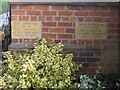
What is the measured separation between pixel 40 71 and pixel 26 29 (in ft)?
2.80

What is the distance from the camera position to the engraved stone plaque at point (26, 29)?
13.2 ft

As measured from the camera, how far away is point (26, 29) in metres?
4.03

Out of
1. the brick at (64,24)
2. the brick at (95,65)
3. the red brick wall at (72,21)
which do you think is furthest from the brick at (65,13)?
the brick at (95,65)

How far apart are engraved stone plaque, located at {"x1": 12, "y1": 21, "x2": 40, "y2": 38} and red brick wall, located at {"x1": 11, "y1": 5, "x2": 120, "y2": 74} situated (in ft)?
0.21

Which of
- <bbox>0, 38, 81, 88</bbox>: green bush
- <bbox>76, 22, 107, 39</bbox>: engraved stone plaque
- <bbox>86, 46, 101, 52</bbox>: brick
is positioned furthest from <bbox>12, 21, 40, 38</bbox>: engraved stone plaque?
<bbox>86, 46, 101, 52</bbox>: brick

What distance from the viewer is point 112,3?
395cm

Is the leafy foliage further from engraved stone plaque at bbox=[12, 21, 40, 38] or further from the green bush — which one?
engraved stone plaque at bbox=[12, 21, 40, 38]

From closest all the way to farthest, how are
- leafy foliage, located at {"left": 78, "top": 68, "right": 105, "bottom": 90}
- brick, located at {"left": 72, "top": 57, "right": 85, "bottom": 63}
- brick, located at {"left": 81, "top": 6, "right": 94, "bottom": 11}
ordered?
leafy foliage, located at {"left": 78, "top": 68, "right": 105, "bottom": 90} < brick, located at {"left": 81, "top": 6, "right": 94, "bottom": 11} < brick, located at {"left": 72, "top": 57, "right": 85, "bottom": 63}

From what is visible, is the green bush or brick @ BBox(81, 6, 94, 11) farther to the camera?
brick @ BBox(81, 6, 94, 11)

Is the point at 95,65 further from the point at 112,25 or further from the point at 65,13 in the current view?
the point at 65,13

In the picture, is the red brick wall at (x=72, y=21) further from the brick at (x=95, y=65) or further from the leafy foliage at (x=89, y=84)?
the leafy foliage at (x=89, y=84)

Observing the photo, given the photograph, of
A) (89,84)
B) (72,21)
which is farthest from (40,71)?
(72,21)

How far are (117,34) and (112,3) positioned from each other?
50 cm

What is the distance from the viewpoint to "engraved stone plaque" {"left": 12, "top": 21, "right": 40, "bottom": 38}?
13.2 ft
